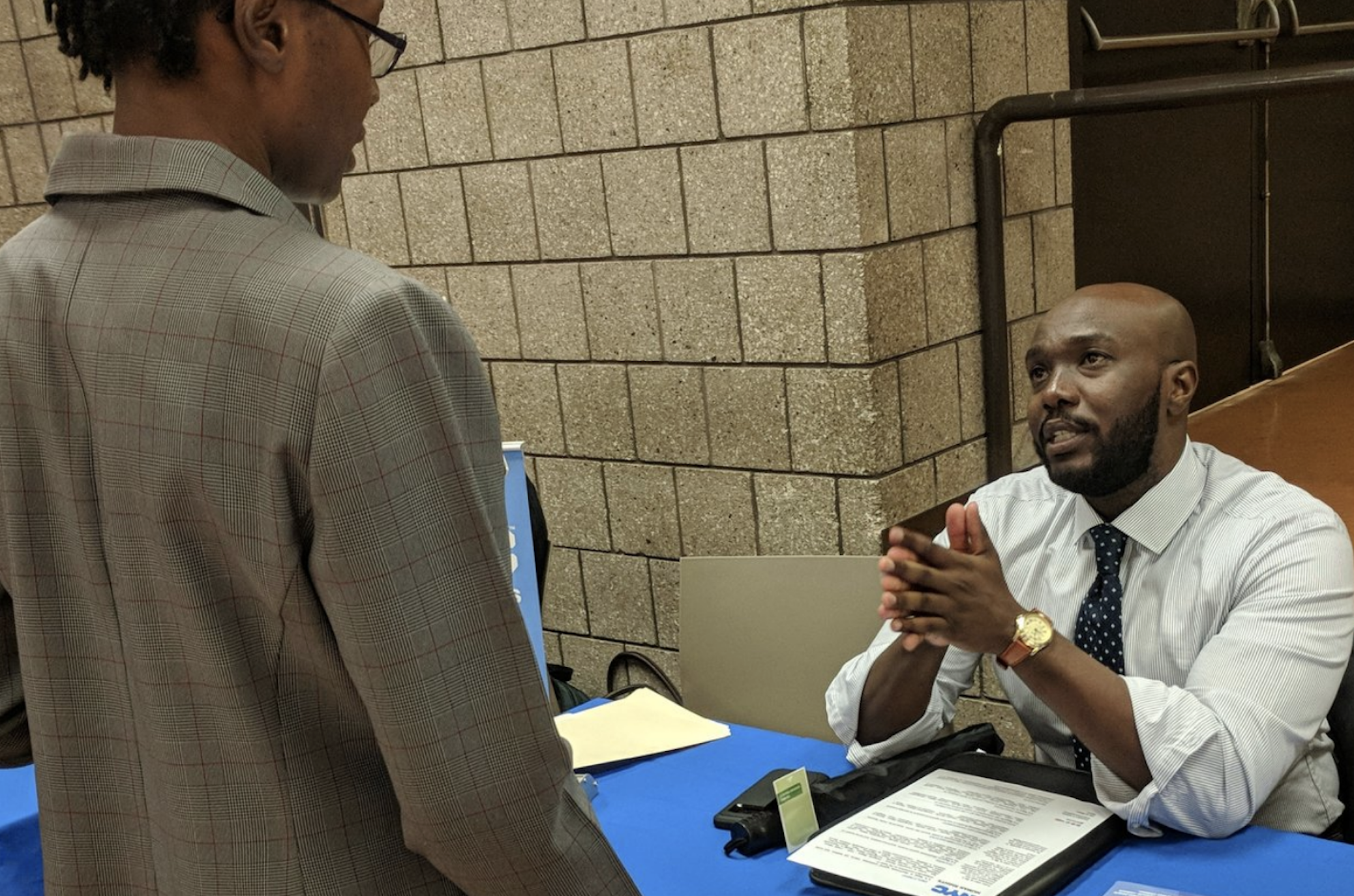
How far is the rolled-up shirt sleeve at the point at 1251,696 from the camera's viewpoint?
1.51 metres

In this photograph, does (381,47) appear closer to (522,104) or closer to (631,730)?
(631,730)

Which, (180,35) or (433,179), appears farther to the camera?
Result: (433,179)

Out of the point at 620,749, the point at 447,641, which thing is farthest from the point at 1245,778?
the point at 447,641

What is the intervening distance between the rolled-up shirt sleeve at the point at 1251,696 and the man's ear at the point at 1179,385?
0.25 meters

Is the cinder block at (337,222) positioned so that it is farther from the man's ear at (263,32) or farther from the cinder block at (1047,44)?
the man's ear at (263,32)

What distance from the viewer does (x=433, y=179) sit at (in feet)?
11.5

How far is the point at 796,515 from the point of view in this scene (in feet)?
9.87

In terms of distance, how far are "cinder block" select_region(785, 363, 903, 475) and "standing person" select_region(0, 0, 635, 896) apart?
6.40 feet


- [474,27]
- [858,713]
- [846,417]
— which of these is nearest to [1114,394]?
[858,713]

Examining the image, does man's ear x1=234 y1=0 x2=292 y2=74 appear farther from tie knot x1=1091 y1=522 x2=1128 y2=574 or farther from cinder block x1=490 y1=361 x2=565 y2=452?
cinder block x1=490 y1=361 x2=565 y2=452

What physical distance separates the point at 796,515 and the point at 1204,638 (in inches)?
50.1

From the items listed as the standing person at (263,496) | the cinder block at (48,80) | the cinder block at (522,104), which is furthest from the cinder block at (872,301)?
the cinder block at (48,80)

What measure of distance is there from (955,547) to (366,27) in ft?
3.21

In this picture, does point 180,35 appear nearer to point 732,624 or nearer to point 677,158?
point 732,624
